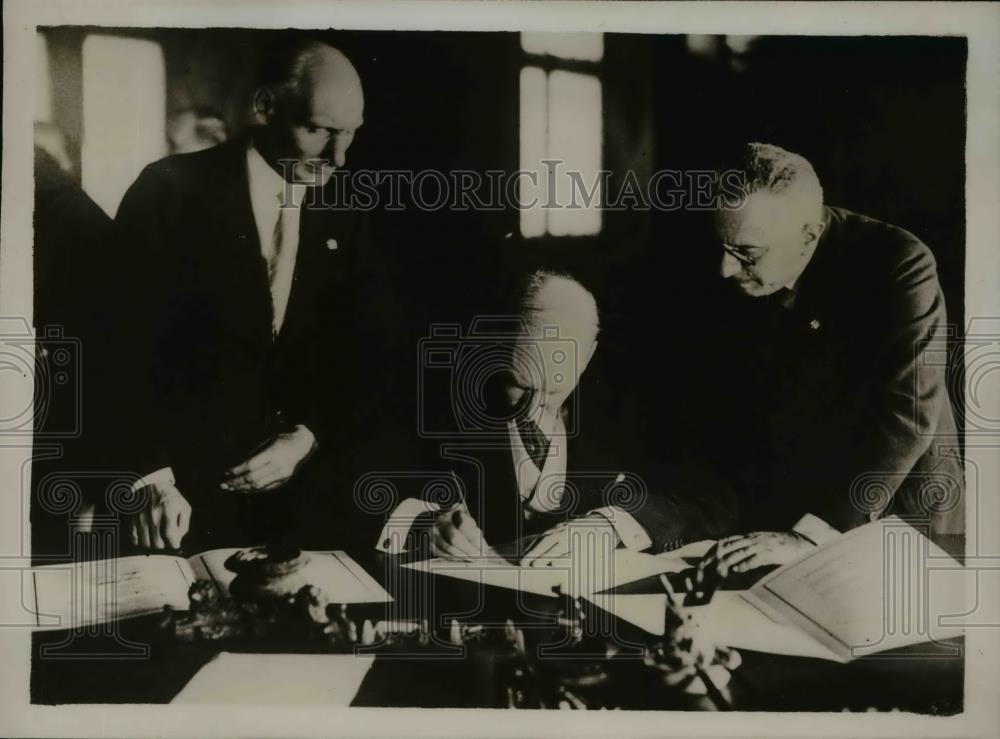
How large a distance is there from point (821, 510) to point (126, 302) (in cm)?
116

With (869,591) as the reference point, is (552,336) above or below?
above

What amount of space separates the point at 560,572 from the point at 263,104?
892 millimetres

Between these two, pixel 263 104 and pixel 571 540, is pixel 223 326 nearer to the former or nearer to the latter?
pixel 263 104

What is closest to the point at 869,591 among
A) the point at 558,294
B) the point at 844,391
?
the point at 844,391

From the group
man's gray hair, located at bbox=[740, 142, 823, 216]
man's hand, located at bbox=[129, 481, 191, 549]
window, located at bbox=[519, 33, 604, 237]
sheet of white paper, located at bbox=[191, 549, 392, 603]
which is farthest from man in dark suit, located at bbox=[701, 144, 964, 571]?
man's hand, located at bbox=[129, 481, 191, 549]

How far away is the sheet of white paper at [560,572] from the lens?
114 cm

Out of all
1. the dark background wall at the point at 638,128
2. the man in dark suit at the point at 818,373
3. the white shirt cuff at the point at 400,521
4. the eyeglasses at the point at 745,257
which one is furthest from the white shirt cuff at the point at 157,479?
the eyeglasses at the point at 745,257

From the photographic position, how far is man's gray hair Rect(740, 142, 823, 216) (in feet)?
3.76

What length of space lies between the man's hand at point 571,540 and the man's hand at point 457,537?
2.8 inches

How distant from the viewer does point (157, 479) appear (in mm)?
1144

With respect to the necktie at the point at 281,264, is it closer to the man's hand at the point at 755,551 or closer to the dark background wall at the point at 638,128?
the dark background wall at the point at 638,128

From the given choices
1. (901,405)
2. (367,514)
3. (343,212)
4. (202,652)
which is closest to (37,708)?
(202,652)

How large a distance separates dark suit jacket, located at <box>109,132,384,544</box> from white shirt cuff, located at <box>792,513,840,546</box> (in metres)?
0.73

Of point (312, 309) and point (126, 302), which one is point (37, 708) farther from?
point (312, 309)
